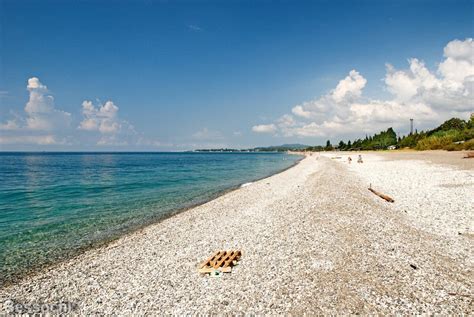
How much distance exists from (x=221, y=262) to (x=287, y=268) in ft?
7.59

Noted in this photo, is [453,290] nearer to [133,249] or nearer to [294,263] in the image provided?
[294,263]

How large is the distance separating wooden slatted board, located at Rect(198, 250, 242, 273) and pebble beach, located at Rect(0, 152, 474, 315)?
0.29 meters

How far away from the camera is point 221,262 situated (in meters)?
9.02

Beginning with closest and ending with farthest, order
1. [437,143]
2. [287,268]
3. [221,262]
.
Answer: [287,268] → [221,262] → [437,143]

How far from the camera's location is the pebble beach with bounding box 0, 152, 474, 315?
22.5 ft

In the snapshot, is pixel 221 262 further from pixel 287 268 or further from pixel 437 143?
pixel 437 143

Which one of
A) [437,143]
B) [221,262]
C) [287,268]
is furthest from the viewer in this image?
[437,143]

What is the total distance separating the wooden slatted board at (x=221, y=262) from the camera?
868cm

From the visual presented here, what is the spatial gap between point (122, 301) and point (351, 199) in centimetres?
1543

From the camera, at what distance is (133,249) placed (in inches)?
460

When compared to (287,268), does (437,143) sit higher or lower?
higher

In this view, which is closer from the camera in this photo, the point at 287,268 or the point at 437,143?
the point at 287,268

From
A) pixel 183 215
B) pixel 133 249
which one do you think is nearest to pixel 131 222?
pixel 183 215

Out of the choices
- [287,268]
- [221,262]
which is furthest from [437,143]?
[221,262]
